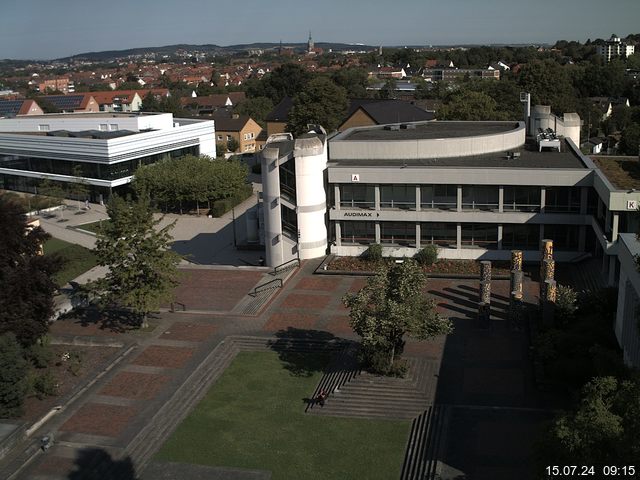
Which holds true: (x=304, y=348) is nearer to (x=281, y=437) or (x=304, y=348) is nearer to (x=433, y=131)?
(x=281, y=437)

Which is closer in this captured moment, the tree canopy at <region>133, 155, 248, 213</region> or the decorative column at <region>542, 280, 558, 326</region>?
the decorative column at <region>542, 280, 558, 326</region>

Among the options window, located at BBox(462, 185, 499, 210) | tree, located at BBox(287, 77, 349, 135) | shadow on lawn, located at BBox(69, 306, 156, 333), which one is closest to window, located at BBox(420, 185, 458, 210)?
window, located at BBox(462, 185, 499, 210)

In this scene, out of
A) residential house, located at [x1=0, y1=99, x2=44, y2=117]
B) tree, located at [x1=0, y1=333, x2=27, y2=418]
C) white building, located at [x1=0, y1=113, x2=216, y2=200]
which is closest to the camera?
tree, located at [x1=0, y1=333, x2=27, y2=418]

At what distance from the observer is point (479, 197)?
137ft

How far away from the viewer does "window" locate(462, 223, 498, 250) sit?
4203cm

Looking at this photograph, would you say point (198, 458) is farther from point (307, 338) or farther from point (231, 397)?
point (307, 338)

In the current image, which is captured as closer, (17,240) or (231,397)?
(231,397)

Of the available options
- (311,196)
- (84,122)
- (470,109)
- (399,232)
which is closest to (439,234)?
(399,232)

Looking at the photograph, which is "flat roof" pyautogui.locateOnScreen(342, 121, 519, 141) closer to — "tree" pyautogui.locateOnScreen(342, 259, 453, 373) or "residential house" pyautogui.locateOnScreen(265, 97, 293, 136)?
"tree" pyautogui.locateOnScreen(342, 259, 453, 373)

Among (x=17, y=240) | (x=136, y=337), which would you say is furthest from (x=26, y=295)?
(x=136, y=337)

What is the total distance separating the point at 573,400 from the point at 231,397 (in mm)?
12435

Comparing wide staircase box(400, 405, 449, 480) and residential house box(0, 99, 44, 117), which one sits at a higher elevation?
residential house box(0, 99, 44, 117)

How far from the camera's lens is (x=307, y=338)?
32188 mm

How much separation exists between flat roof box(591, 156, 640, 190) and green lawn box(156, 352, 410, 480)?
66.8ft
